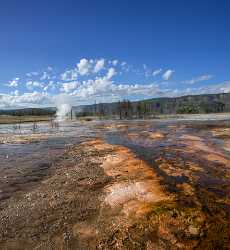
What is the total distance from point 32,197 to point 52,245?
4.63m

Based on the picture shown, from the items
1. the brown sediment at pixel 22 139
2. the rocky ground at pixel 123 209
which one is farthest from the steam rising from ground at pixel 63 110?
the rocky ground at pixel 123 209

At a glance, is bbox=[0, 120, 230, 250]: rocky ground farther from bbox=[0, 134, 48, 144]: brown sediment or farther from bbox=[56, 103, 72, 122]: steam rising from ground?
bbox=[56, 103, 72, 122]: steam rising from ground

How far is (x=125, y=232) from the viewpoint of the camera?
8.51 m

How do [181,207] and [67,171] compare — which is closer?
[181,207]

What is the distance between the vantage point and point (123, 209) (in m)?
10.3

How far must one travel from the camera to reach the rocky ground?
8.12m

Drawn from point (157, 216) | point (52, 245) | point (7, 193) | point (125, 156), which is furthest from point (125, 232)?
point (125, 156)

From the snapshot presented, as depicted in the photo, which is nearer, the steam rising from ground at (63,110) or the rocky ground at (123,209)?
the rocky ground at (123,209)

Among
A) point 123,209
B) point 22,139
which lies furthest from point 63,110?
point 123,209

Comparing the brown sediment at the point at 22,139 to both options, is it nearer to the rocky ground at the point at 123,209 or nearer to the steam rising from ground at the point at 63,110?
the rocky ground at the point at 123,209

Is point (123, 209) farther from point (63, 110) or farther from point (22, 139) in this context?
point (63, 110)

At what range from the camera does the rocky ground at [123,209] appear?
8125 mm

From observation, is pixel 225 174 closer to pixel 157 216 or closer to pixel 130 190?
pixel 130 190

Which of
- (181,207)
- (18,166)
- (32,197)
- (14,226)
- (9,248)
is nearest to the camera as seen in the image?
(9,248)
